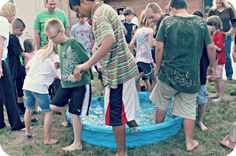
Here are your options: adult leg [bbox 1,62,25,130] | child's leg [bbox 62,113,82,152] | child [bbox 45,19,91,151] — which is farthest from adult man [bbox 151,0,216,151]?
adult leg [bbox 1,62,25,130]

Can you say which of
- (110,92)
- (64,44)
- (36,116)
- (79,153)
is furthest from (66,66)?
(36,116)

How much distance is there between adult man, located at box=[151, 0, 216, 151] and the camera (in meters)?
3.80

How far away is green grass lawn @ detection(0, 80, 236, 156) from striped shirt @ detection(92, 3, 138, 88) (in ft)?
3.19

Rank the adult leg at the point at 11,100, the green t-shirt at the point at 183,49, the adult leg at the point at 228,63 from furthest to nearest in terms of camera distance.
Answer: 1. the adult leg at the point at 228,63
2. the adult leg at the point at 11,100
3. the green t-shirt at the point at 183,49

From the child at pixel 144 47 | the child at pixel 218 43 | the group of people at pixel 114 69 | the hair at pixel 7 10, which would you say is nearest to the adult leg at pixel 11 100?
the group of people at pixel 114 69

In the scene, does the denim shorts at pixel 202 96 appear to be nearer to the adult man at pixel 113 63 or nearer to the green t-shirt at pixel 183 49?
the green t-shirt at pixel 183 49

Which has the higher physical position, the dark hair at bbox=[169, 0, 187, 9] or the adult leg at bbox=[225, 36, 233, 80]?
the dark hair at bbox=[169, 0, 187, 9]

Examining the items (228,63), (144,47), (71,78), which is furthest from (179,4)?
(228,63)

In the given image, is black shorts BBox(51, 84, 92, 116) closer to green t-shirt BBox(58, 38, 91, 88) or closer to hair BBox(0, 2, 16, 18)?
green t-shirt BBox(58, 38, 91, 88)

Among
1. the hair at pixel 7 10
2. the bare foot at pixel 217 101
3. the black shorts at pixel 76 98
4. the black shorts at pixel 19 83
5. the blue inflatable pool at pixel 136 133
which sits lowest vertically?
the bare foot at pixel 217 101

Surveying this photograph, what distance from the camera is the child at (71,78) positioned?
156 inches

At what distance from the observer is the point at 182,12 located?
3.90 meters

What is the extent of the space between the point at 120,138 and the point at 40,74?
1367 millimetres

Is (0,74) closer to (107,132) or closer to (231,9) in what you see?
(107,132)
